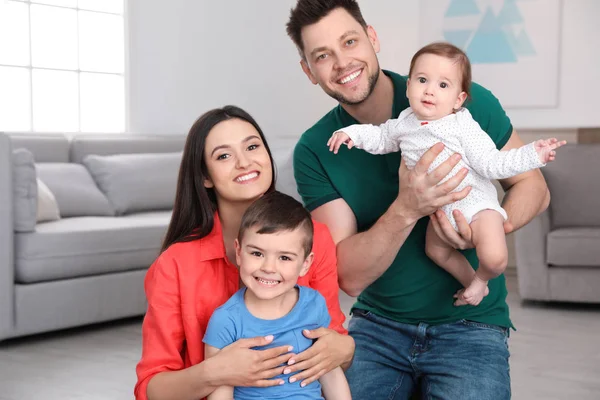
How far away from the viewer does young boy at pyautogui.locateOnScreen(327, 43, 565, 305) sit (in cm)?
173

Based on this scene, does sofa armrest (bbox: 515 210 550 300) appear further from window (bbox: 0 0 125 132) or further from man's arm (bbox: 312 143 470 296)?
window (bbox: 0 0 125 132)

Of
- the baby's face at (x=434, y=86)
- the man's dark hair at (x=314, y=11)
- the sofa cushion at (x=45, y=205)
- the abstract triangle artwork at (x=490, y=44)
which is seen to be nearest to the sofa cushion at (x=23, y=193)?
the sofa cushion at (x=45, y=205)

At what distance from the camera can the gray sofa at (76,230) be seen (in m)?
3.48

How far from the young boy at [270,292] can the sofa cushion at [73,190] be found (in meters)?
2.83

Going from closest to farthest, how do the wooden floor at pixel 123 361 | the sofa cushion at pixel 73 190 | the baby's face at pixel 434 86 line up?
the baby's face at pixel 434 86, the wooden floor at pixel 123 361, the sofa cushion at pixel 73 190

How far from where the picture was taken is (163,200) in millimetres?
4637

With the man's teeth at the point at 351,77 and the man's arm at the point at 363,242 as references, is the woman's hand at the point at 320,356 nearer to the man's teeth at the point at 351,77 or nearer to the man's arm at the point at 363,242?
the man's arm at the point at 363,242

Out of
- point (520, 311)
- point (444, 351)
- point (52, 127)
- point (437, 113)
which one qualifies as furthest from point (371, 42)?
point (52, 127)

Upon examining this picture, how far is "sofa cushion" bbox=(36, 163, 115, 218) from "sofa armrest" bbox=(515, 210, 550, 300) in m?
2.36

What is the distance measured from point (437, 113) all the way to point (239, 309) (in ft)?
2.07

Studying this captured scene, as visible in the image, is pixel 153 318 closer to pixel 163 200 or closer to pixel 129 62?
pixel 163 200

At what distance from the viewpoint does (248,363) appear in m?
1.49

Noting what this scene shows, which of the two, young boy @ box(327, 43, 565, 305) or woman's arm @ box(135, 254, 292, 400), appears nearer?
woman's arm @ box(135, 254, 292, 400)

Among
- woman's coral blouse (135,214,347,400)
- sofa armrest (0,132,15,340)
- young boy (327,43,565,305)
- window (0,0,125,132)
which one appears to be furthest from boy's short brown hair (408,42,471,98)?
window (0,0,125,132)
